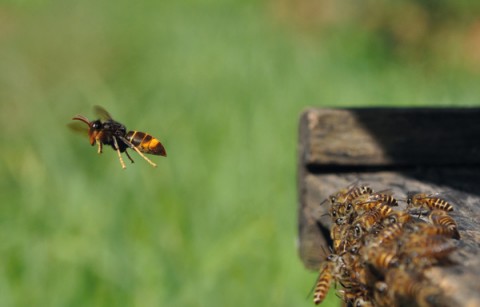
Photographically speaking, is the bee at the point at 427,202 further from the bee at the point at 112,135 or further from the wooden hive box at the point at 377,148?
the bee at the point at 112,135

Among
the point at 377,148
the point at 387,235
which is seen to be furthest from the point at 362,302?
the point at 377,148

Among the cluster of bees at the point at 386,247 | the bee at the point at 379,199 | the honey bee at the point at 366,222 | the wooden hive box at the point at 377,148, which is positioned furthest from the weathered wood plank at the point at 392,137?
the honey bee at the point at 366,222

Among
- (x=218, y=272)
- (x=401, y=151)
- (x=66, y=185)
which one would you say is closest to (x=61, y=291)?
(x=218, y=272)

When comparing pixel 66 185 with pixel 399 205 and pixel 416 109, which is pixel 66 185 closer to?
pixel 416 109

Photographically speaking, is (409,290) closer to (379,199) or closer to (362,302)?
(362,302)

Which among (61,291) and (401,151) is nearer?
(401,151)

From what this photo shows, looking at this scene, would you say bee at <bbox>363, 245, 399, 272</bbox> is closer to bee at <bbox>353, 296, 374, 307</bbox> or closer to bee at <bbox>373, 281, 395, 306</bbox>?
bee at <bbox>373, 281, 395, 306</bbox>
